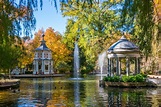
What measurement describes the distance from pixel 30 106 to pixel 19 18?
781 cm

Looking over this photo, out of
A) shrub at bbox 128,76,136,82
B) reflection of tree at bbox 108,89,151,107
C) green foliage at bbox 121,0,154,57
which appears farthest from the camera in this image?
shrub at bbox 128,76,136,82

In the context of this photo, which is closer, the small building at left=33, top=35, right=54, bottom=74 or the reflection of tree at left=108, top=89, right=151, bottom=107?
the reflection of tree at left=108, top=89, right=151, bottom=107

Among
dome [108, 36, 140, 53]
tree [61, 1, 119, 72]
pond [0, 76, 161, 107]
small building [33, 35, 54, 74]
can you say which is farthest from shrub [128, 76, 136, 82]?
small building [33, 35, 54, 74]

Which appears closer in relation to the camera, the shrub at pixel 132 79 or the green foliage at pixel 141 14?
the green foliage at pixel 141 14

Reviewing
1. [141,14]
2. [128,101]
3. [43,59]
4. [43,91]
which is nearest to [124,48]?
[43,91]

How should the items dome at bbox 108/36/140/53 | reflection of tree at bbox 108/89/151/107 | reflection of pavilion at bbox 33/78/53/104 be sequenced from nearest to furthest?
reflection of tree at bbox 108/89/151/107
reflection of pavilion at bbox 33/78/53/104
dome at bbox 108/36/140/53

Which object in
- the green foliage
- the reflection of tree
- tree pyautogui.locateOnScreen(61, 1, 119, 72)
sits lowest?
the reflection of tree

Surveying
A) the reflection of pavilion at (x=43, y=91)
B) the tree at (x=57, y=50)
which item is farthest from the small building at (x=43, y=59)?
the reflection of pavilion at (x=43, y=91)

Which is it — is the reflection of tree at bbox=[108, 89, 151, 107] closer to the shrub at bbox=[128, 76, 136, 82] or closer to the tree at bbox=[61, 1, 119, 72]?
the shrub at bbox=[128, 76, 136, 82]

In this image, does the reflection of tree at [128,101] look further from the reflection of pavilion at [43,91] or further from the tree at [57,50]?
the tree at [57,50]

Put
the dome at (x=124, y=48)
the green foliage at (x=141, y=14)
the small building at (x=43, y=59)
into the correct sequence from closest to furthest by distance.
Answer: the green foliage at (x=141, y=14) < the dome at (x=124, y=48) < the small building at (x=43, y=59)

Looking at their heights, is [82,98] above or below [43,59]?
below

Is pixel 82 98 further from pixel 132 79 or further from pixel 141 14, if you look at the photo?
pixel 141 14

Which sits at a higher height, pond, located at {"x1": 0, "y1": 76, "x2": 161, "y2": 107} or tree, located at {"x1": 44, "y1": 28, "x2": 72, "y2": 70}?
tree, located at {"x1": 44, "y1": 28, "x2": 72, "y2": 70}
